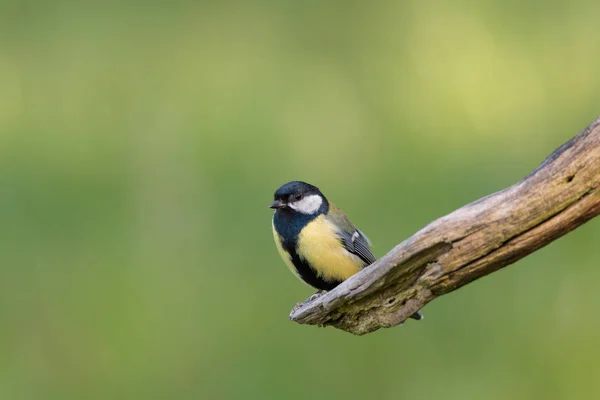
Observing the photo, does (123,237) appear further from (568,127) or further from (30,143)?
(568,127)

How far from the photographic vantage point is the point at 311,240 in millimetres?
2787

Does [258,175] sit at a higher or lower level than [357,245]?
higher

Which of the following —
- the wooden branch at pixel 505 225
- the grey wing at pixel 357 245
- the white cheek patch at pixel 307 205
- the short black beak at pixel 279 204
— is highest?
the short black beak at pixel 279 204

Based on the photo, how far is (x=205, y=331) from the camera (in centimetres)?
389

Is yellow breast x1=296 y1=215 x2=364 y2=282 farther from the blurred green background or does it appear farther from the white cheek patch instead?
the blurred green background

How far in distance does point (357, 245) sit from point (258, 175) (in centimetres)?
151

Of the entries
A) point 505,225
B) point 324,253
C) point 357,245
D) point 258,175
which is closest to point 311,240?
point 324,253

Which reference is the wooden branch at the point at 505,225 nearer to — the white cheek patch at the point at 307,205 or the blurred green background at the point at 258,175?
the white cheek patch at the point at 307,205

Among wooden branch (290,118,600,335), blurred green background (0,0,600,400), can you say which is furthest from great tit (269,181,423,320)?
blurred green background (0,0,600,400)

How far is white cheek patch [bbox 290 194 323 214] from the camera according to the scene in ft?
9.30

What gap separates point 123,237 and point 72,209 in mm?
363

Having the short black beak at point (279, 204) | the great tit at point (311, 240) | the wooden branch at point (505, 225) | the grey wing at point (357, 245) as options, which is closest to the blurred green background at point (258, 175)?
the grey wing at point (357, 245)

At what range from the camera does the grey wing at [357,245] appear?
2865mm

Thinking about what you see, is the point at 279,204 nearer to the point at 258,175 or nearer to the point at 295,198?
the point at 295,198
